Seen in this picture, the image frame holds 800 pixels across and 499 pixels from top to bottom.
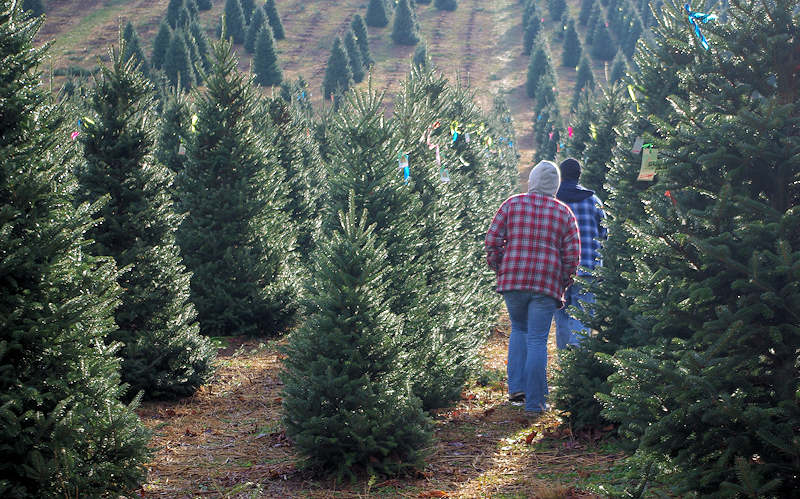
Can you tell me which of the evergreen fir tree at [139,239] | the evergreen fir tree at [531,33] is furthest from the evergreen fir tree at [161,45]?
the evergreen fir tree at [139,239]

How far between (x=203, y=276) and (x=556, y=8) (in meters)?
58.1

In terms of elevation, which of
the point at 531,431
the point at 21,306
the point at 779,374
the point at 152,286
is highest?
the point at 21,306

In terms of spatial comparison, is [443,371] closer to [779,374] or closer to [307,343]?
[307,343]

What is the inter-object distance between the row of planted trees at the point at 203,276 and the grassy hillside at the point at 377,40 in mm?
→ 30771

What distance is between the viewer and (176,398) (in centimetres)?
649

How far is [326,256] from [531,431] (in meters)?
2.31

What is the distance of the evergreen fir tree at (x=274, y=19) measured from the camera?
166ft

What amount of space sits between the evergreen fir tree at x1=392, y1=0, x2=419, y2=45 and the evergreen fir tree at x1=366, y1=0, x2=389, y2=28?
12.6 ft

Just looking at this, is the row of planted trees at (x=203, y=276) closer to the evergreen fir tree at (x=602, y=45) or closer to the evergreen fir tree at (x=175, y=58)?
the evergreen fir tree at (x=175, y=58)

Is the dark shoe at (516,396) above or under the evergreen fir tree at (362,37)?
under

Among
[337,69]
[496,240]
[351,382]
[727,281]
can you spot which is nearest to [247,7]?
[337,69]

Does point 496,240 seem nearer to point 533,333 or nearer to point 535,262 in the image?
point 535,262

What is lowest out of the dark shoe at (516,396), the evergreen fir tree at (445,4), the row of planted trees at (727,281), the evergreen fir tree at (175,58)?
the dark shoe at (516,396)

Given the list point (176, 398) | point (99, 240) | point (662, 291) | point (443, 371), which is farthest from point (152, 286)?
point (662, 291)
